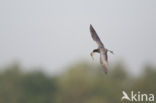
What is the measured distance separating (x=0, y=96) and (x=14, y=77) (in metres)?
2.89

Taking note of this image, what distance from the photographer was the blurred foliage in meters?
43.1

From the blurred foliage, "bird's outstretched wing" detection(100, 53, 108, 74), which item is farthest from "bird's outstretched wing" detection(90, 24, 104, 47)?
the blurred foliage

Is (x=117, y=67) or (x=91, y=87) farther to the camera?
(x=117, y=67)

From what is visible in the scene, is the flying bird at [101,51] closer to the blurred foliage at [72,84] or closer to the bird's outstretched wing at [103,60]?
the bird's outstretched wing at [103,60]

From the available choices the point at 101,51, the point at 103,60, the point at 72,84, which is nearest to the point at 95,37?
the point at 101,51

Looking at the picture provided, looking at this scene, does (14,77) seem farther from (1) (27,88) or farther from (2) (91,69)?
(2) (91,69)

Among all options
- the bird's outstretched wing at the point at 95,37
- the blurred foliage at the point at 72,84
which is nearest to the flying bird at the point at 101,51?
the bird's outstretched wing at the point at 95,37

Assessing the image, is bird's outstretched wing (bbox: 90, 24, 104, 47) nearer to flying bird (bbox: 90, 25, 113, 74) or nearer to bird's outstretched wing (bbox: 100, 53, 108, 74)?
flying bird (bbox: 90, 25, 113, 74)

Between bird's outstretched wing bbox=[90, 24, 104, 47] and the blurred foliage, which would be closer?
bird's outstretched wing bbox=[90, 24, 104, 47]

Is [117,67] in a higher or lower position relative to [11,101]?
higher

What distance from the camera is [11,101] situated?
1720 inches

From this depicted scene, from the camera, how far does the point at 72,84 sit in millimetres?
46250

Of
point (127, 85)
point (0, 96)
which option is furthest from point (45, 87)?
point (127, 85)

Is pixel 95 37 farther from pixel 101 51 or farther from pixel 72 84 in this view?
pixel 72 84
